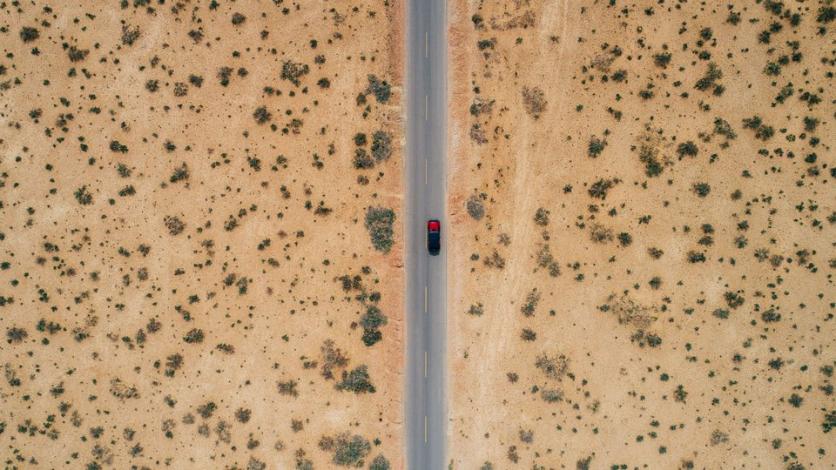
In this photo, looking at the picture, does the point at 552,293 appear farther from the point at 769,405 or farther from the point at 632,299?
the point at 769,405

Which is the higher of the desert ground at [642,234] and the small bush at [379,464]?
the desert ground at [642,234]

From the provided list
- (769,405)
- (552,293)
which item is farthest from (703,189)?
(769,405)

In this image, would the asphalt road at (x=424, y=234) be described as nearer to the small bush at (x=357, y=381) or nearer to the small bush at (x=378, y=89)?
the small bush at (x=378, y=89)

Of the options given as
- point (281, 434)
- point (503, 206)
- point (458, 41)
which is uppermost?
point (458, 41)

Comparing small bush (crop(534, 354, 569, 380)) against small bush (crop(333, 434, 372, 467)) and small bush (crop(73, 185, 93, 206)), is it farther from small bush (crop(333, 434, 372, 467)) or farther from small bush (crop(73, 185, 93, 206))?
small bush (crop(73, 185, 93, 206))

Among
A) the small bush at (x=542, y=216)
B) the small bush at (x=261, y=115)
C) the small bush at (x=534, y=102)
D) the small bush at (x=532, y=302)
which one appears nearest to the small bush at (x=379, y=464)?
the small bush at (x=532, y=302)
